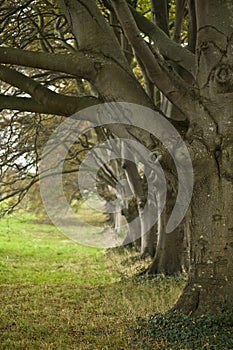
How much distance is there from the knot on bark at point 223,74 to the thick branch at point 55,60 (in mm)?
1547

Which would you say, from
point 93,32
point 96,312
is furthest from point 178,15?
point 96,312

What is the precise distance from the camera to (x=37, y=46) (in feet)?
44.6

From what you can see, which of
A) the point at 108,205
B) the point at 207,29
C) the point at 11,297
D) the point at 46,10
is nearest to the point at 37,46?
the point at 46,10

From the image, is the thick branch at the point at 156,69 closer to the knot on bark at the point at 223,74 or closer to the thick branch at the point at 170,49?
the knot on bark at the point at 223,74

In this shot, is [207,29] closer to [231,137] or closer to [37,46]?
[231,137]

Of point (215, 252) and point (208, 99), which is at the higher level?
point (208, 99)

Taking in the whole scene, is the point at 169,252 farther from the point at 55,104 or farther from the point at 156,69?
the point at 156,69

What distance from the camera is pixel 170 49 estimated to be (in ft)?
24.7

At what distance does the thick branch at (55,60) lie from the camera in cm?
668

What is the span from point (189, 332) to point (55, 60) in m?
3.84

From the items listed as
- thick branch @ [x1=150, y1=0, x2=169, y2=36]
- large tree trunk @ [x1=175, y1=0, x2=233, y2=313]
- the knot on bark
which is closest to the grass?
large tree trunk @ [x1=175, y1=0, x2=233, y2=313]

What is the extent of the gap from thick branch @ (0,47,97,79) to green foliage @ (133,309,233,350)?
337 cm

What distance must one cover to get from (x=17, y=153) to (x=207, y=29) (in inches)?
331

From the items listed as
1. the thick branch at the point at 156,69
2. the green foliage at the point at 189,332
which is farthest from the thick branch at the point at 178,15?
the green foliage at the point at 189,332
